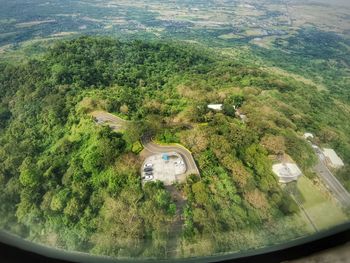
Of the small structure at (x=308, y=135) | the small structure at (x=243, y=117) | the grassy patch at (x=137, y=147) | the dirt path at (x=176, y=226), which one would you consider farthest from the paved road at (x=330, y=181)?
the grassy patch at (x=137, y=147)

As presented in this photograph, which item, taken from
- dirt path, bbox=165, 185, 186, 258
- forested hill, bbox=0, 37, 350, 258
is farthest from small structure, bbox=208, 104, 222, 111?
dirt path, bbox=165, 185, 186, 258

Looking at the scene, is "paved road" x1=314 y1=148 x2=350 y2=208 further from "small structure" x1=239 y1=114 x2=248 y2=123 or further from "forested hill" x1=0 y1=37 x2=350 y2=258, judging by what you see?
"small structure" x1=239 y1=114 x2=248 y2=123

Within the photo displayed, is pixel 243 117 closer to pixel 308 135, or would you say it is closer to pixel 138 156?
pixel 308 135

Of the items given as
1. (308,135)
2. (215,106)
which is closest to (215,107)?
(215,106)

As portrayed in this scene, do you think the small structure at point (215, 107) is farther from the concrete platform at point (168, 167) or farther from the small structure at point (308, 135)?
the concrete platform at point (168, 167)

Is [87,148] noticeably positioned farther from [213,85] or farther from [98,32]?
[98,32]

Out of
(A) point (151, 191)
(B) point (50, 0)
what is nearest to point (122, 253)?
(A) point (151, 191)
